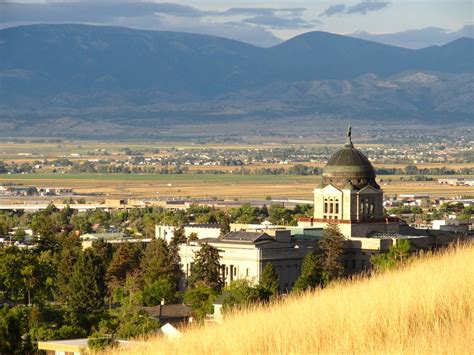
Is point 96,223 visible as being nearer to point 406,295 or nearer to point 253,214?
point 253,214

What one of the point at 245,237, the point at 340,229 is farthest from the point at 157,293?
the point at 340,229

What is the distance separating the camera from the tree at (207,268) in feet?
225

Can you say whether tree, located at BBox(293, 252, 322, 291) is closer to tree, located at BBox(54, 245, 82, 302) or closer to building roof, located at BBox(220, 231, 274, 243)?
building roof, located at BBox(220, 231, 274, 243)

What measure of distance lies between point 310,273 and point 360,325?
43.8 meters

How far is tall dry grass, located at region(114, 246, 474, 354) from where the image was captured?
1828cm

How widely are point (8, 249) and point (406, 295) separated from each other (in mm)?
46388

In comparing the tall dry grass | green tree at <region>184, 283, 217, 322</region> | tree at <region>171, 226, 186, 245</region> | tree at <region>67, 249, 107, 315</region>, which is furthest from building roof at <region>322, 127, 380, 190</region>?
the tall dry grass

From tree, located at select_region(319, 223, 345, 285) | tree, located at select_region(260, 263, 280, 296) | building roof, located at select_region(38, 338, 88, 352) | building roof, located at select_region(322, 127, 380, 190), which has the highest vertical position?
building roof, located at select_region(322, 127, 380, 190)

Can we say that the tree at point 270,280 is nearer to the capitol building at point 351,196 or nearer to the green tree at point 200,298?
the green tree at point 200,298

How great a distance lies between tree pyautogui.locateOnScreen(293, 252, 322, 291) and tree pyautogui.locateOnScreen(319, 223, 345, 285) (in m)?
0.85

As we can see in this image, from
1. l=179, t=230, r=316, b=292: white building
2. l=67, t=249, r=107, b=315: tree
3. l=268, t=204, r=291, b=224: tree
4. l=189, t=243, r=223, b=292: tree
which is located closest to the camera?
l=67, t=249, r=107, b=315: tree

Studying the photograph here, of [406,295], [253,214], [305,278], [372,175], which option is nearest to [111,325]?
[305,278]

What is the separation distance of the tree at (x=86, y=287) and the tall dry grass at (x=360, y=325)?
111 ft

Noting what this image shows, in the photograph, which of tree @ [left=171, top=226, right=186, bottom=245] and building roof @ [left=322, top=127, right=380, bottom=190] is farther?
building roof @ [left=322, top=127, right=380, bottom=190]
